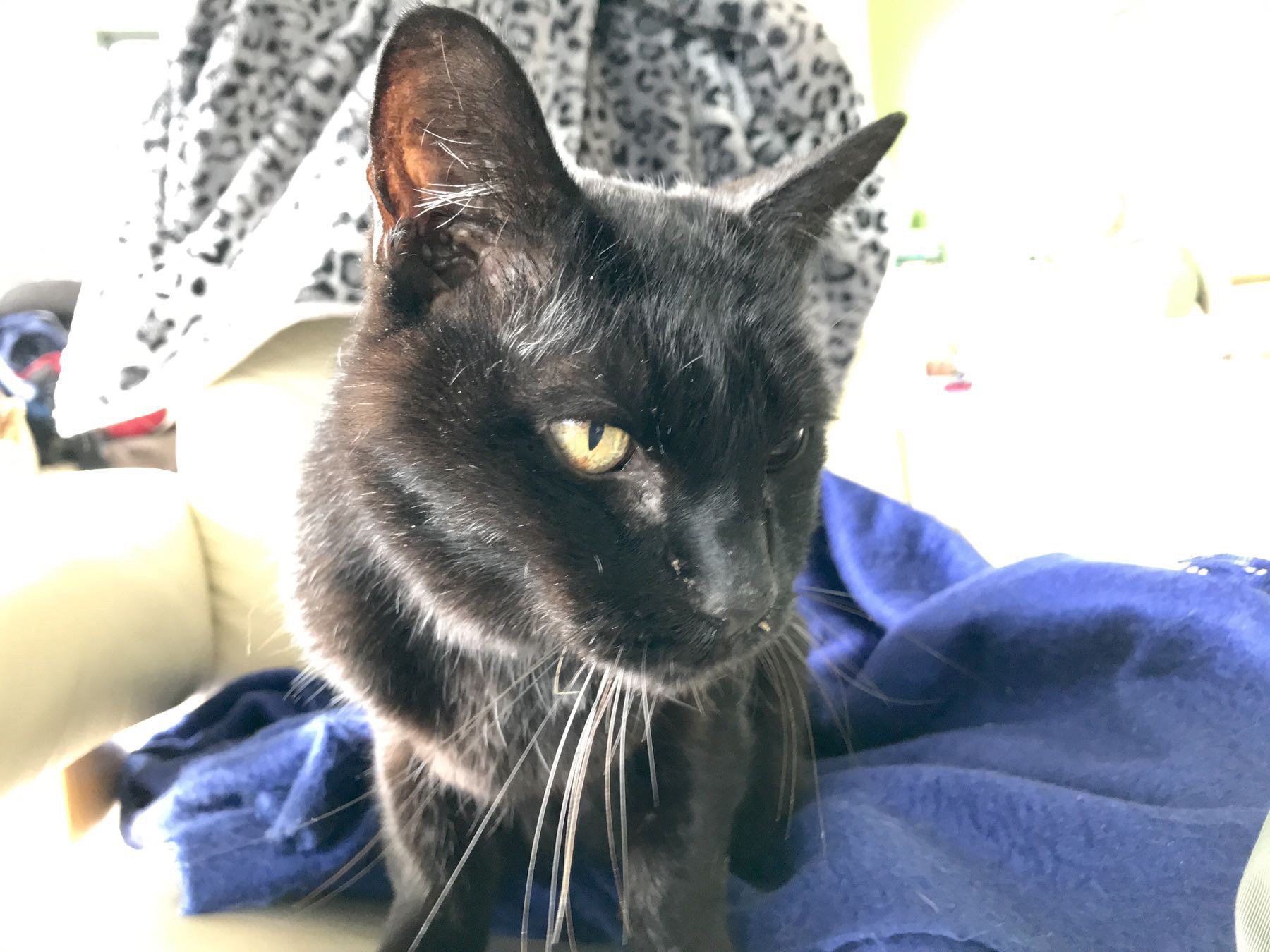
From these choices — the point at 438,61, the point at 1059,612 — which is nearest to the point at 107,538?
the point at 438,61

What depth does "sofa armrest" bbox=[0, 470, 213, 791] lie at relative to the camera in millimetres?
617

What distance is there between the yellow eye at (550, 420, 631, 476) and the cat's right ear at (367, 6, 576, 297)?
117 mm

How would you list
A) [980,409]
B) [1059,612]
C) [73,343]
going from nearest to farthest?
[1059,612], [73,343], [980,409]

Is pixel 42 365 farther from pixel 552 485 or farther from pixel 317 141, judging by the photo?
pixel 552 485

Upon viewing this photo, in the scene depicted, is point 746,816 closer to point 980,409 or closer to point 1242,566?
point 1242,566

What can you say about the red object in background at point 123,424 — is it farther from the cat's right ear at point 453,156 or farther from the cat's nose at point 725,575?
the cat's nose at point 725,575

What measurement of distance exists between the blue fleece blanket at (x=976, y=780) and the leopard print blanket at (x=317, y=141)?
402mm

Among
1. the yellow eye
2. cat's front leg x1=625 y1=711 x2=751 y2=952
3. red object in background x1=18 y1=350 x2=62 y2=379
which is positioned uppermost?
the yellow eye

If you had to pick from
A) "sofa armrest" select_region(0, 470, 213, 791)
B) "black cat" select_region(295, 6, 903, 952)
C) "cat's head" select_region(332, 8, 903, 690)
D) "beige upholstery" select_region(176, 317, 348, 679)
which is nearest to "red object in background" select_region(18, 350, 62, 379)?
"sofa armrest" select_region(0, 470, 213, 791)

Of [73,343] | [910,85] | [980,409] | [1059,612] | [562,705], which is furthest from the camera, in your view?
[910,85]

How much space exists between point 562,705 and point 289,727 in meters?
0.41

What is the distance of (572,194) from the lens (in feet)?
1.47

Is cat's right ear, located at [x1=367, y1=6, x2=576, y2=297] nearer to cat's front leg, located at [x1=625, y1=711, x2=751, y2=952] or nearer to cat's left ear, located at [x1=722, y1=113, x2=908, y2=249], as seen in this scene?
cat's left ear, located at [x1=722, y1=113, x2=908, y2=249]

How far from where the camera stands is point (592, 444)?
42 cm
